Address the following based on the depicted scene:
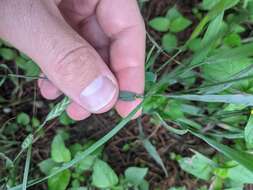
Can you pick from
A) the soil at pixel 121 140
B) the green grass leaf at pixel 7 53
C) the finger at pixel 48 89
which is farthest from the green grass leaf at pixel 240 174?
the green grass leaf at pixel 7 53

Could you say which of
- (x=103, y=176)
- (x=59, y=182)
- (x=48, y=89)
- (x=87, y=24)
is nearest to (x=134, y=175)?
(x=103, y=176)

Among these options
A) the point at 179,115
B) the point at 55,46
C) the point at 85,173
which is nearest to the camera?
the point at 55,46

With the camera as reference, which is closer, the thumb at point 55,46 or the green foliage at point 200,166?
the thumb at point 55,46

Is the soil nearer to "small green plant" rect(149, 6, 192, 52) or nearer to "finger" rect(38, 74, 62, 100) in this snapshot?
"finger" rect(38, 74, 62, 100)

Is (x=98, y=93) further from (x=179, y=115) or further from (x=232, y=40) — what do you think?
(x=232, y=40)

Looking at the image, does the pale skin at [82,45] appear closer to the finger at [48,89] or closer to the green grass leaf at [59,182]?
the finger at [48,89]

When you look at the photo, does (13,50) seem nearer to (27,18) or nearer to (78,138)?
(78,138)
